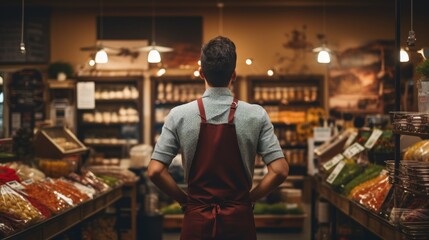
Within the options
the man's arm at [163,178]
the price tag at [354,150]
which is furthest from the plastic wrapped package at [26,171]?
the price tag at [354,150]

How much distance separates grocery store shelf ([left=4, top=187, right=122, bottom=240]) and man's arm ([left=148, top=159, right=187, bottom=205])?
3.40 feet

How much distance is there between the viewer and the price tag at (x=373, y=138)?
212 inches

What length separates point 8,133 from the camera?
1112cm

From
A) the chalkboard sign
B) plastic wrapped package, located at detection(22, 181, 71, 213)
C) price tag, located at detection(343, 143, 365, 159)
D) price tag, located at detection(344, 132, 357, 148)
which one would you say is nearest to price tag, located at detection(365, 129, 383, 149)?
price tag, located at detection(343, 143, 365, 159)

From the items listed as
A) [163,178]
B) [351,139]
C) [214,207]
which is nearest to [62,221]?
[163,178]

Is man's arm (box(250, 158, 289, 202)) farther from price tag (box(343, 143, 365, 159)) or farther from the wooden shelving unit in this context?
the wooden shelving unit

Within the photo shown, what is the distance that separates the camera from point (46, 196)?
14.8ft

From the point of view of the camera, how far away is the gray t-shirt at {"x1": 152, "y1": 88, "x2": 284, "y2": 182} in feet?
9.52

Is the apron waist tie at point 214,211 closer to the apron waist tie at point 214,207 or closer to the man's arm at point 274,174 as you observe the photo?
the apron waist tie at point 214,207

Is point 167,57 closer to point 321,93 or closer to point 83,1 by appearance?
point 83,1

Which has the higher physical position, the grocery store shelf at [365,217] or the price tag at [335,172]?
the price tag at [335,172]

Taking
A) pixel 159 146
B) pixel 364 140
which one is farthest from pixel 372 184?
pixel 159 146

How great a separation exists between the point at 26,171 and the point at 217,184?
9.19ft

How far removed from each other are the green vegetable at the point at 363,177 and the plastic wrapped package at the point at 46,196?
7.49 feet
